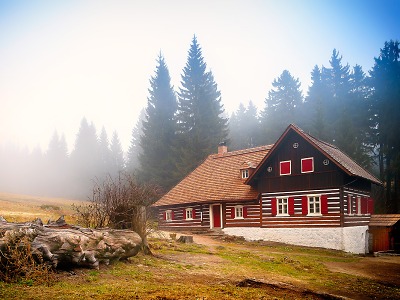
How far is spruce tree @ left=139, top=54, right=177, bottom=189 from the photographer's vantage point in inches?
1982

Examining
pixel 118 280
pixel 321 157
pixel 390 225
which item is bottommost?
pixel 390 225

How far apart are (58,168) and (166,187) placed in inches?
2295

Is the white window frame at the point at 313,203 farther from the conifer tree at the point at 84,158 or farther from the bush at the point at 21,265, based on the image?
the conifer tree at the point at 84,158

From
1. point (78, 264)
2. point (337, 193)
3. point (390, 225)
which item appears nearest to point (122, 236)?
point (78, 264)

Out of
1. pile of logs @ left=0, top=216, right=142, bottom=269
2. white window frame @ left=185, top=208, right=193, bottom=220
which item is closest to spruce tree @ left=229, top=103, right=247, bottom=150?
white window frame @ left=185, top=208, right=193, bottom=220

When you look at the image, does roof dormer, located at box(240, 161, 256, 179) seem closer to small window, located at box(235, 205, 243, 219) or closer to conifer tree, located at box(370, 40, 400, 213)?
small window, located at box(235, 205, 243, 219)

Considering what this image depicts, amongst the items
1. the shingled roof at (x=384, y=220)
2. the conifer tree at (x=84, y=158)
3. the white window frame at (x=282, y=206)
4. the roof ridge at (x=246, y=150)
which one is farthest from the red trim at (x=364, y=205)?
the conifer tree at (x=84, y=158)

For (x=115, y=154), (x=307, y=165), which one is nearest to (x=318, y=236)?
(x=307, y=165)

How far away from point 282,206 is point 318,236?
12.0ft

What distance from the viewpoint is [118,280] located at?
9.47 meters

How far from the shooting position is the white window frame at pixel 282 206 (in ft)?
93.9

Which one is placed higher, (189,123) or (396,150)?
(189,123)

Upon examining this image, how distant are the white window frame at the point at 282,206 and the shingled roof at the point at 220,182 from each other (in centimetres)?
206

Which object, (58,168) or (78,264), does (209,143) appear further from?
(58,168)
